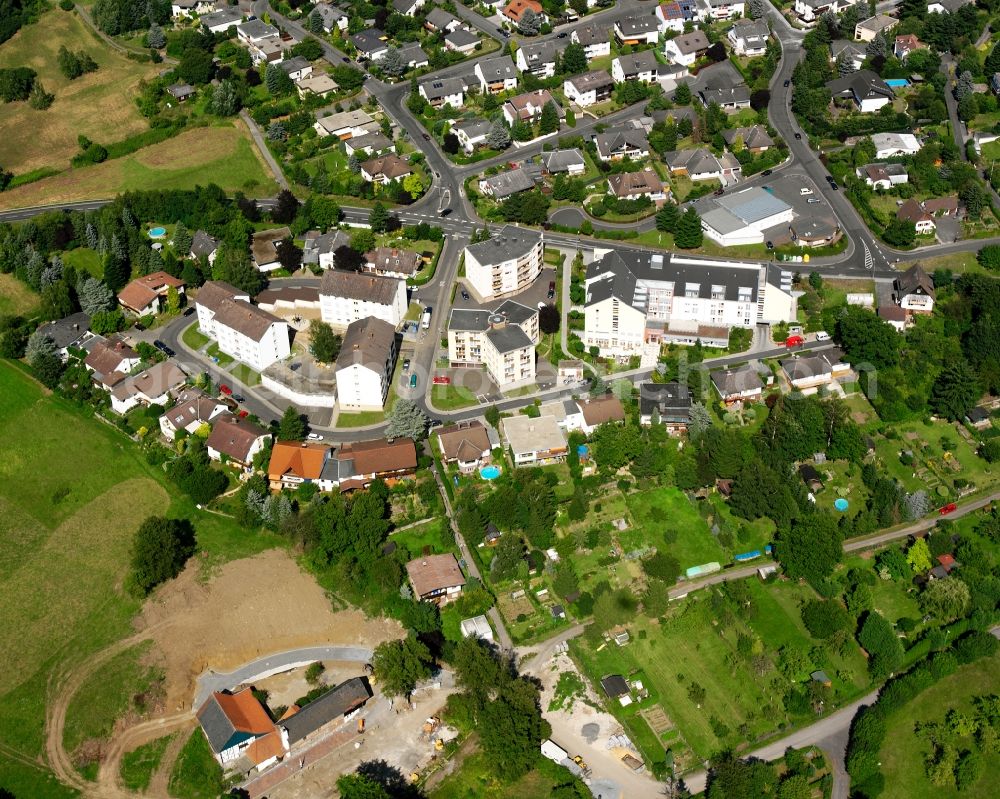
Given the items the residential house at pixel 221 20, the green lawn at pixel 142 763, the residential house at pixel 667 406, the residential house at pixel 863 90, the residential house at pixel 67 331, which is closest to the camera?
the green lawn at pixel 142 763

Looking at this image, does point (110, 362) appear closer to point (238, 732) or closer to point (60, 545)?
point (60, 545)

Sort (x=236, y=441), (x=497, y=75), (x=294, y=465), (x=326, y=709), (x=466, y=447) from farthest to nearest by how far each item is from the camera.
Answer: (x=497, y=75) → (x=236, y=441) → (x=466, y=447) → (x=294, y=465) → (x=326, y=709)

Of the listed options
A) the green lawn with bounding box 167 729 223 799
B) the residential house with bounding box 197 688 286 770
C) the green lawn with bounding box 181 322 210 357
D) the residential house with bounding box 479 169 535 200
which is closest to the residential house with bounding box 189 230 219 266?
the green lawn with bounding box 181 322 210 357

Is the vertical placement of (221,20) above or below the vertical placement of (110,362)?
above

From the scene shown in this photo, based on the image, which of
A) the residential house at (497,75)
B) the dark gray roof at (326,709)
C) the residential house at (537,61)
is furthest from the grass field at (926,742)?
the residential house at (537,61)

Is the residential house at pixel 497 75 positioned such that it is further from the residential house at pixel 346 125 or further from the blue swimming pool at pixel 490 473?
the blue swimming pool at pixel 490 473

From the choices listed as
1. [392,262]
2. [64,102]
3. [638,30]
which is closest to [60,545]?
[392,262]

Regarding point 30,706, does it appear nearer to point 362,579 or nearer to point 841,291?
point 362,579
